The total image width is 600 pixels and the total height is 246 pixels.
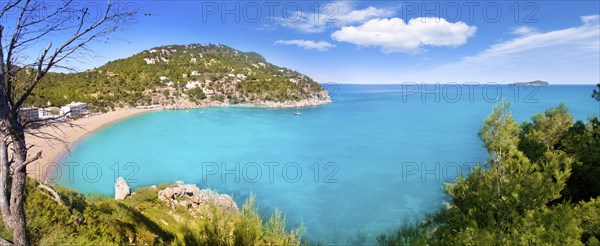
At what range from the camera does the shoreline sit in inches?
736

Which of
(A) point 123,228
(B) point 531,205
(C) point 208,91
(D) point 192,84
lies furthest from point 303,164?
(D) point 192,84

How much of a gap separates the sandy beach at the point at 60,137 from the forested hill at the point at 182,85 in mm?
9437

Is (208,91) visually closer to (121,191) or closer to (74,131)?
(74,131)

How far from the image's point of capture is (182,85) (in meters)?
103

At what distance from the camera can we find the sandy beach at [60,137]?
11.4 meters

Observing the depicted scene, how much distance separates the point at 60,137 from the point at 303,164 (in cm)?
4116

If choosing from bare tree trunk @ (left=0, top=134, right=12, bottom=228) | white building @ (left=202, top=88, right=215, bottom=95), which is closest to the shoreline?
bare tree trunk @ (left=0, top=134, right=12, bottom=228)

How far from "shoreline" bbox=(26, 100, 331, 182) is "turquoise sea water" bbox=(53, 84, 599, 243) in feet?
5.34

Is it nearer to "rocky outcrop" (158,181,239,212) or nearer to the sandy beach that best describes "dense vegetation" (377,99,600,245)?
the sandy beach

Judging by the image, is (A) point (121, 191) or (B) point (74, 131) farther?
(B) point (74, 131)

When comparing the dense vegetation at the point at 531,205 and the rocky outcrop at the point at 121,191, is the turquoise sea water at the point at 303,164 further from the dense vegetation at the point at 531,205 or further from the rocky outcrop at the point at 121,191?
the dense vegetation at the point at 531,205

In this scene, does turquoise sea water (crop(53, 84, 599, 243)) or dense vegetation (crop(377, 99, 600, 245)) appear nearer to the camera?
dense vegetation (crop(377, 99, 600, 245))

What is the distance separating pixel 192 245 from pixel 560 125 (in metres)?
31.4

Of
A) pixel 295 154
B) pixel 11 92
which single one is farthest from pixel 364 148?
pixel 11 92
